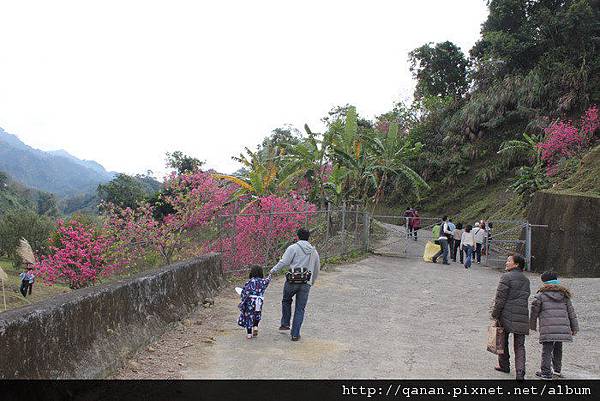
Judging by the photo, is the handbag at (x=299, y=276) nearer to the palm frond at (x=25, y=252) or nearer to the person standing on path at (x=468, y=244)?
the palm frond at (x=25, y=252)

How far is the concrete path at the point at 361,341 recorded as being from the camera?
18.0ft

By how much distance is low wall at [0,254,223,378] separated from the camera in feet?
12.0

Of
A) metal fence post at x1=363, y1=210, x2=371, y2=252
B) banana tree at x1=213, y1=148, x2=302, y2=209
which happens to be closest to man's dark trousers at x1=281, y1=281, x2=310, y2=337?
banana tree at x1=213, y1=148, x2=302, y2=209

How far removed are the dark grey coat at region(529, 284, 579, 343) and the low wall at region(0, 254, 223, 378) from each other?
439cm

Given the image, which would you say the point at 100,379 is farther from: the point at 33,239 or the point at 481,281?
the point at 33,239

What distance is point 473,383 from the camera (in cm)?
527

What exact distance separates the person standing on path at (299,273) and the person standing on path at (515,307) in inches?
95.4

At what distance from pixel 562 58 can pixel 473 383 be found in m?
29.9

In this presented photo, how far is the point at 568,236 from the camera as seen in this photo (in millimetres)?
14359

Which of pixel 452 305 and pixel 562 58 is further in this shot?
pixel 562 58

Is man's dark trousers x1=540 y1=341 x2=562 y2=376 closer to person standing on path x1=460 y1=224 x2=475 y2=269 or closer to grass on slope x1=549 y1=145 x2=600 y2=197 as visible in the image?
person standing on path x1=460 y1=224 x2=475 y2=269

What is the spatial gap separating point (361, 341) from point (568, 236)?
10.1 meters

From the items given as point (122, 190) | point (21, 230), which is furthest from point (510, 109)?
point (21, 230)

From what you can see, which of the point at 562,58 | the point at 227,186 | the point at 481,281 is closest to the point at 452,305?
the point at 481,281
